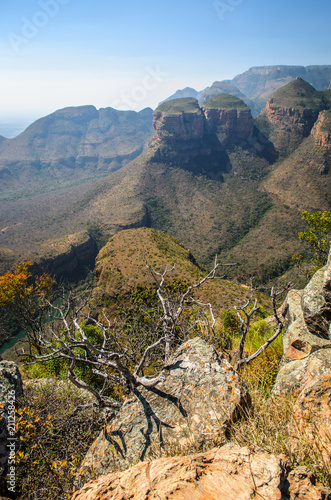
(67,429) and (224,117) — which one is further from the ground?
(224,117)

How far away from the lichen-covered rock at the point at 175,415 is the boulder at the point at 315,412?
0.73 m

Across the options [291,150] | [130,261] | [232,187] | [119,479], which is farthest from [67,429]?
[291,150]

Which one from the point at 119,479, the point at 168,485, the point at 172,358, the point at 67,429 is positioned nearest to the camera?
the point at 168,485

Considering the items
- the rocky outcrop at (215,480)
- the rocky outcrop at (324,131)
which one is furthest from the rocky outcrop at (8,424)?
the rocky outcrop at (324,131)

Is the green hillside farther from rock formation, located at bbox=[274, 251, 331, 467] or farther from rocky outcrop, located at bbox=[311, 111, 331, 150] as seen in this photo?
rock formation, located at bbox=[274, 251, 331, 467]

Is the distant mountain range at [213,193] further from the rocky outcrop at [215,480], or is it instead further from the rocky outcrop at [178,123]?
the rocky outcrop at [215,480]

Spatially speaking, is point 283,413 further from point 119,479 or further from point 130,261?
point 130,261

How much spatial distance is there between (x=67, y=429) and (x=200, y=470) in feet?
10.7

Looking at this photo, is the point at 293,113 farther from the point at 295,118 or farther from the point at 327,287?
the point at 327,287

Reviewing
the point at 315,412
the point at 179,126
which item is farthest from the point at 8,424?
the point at 179,126

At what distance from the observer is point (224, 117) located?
114 metres

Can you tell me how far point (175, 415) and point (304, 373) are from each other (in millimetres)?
2195

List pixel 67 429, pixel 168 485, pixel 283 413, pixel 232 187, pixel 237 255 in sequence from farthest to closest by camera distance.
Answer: pixel 232 187 < pixel 237 255 < pixel 67 429 < pixel 283 413 < pixel 168 485

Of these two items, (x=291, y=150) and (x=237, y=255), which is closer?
(x=237, y=255)
